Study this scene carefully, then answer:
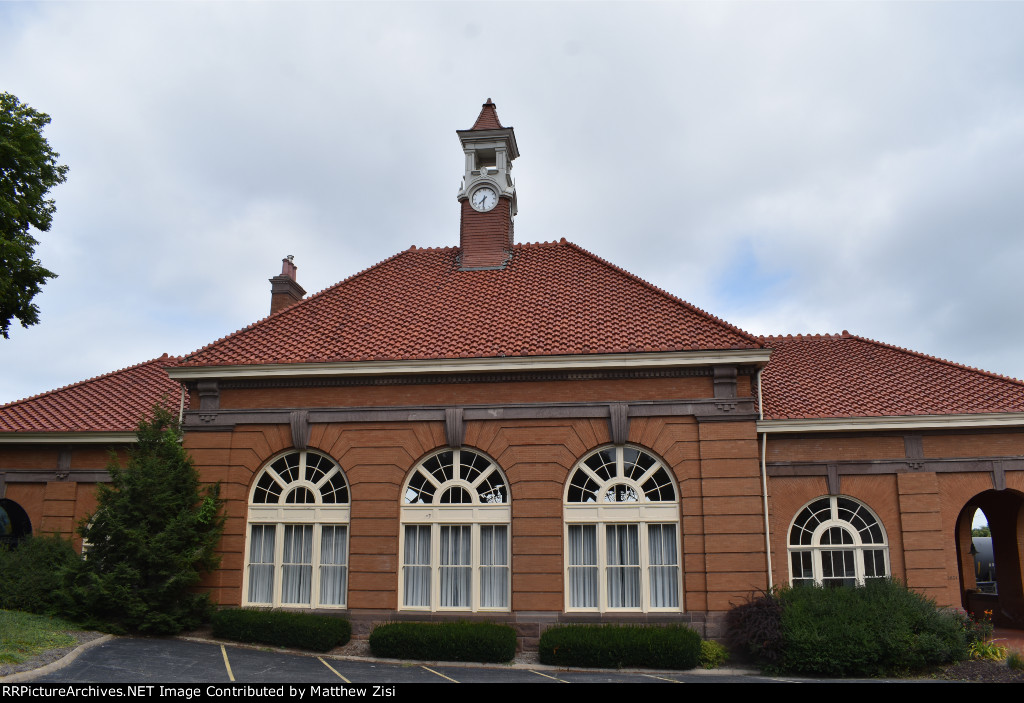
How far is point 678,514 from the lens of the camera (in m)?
16.5

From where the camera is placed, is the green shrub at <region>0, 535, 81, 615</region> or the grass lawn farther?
the green shrub at <region>0, 535, 81, 615</region>

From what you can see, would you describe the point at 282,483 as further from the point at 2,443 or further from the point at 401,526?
the point at 2,443

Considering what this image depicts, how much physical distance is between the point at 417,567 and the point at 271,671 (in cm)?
428

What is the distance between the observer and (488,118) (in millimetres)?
23266

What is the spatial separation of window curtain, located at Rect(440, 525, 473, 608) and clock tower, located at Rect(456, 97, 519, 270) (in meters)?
7.48

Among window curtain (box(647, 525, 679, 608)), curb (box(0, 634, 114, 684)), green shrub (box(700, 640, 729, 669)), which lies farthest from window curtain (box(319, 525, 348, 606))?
green shrub (box(700, 640, 729, 669))

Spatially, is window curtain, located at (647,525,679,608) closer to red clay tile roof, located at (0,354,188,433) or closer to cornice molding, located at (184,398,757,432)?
cornice molding, located at (184,398,757,432)

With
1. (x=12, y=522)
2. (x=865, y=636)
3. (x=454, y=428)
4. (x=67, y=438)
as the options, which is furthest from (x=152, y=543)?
(x=865, y=636)

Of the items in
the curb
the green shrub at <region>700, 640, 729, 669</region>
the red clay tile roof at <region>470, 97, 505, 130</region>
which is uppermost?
the red clay tile roof at <region>470, 97, 505, 130</region>

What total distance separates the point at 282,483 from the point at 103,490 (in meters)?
3.69

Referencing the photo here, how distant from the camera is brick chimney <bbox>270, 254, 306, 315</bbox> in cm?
2514

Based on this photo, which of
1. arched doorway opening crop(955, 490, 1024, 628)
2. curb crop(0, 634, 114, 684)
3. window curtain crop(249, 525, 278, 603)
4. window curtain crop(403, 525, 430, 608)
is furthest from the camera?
arched doorway opening crop(955, 490, 1024, 628)

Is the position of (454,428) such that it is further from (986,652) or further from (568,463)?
(986,652)
